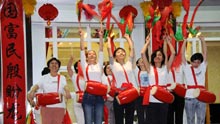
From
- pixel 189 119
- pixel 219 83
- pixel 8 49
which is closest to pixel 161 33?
pixel 189 119

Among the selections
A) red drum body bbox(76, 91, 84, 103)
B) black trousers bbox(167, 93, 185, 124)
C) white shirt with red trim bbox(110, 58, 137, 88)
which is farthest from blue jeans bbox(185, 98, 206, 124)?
red drum body bbox(76, 91, 84, 103)

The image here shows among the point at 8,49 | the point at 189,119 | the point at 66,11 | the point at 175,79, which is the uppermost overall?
the point at 66,11

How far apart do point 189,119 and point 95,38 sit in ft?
11.6

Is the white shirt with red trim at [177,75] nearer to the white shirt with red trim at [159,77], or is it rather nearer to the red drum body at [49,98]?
the white shirt with red trim at [159,77]

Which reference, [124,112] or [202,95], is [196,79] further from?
[124,112]

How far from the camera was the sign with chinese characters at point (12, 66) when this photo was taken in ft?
15.8

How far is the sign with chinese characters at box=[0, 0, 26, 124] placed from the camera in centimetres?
482

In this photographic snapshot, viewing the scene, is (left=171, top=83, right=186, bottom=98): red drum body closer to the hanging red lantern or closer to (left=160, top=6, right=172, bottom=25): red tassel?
(left=160, top=6, right=172, bottom=25): red tassel

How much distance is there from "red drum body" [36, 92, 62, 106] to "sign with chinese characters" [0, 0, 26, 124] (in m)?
0.62

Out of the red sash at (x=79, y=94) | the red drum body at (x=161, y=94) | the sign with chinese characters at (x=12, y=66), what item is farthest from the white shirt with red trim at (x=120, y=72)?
the sign with chinese characters at (x=12, y=66)

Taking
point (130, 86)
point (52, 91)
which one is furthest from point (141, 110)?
point (52, 91)

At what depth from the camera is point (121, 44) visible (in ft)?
25.5

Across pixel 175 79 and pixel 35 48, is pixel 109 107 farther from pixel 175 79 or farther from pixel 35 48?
pixel 35 48

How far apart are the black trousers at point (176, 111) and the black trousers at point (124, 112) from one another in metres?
0.61
